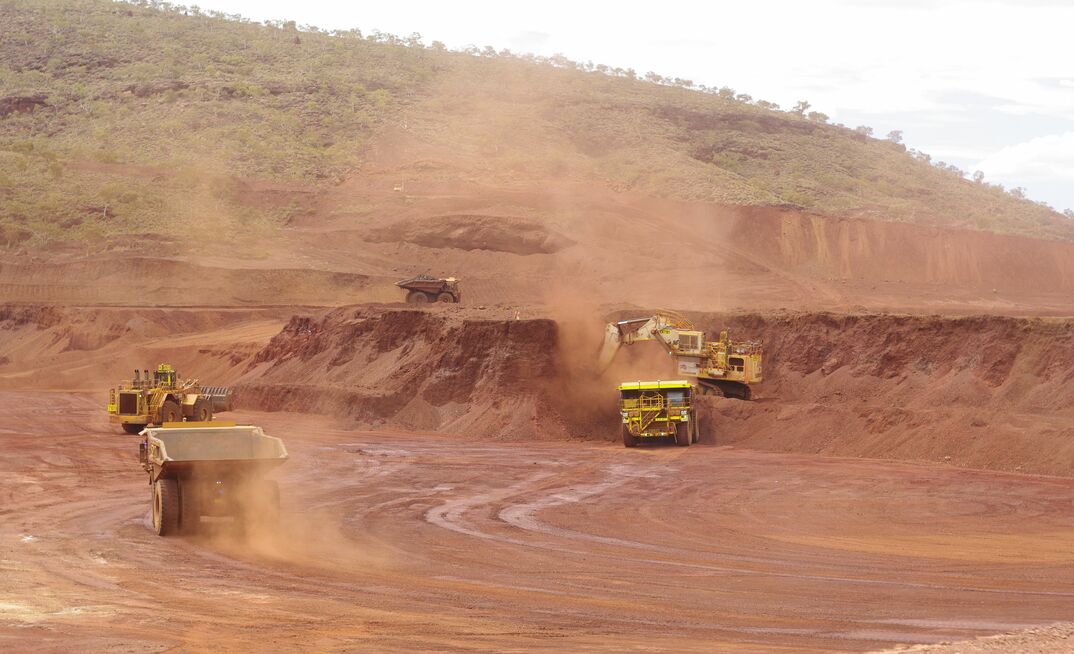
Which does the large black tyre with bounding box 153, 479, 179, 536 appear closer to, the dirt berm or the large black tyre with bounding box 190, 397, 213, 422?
the large black tyre with bounding box 190, 397, 213, 422

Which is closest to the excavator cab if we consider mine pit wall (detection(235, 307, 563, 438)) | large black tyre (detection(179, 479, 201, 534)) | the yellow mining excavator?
mine pit wall (detection(235, 307, 563, 438))

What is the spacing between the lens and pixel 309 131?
89.4 m

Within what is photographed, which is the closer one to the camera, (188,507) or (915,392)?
(188,507)

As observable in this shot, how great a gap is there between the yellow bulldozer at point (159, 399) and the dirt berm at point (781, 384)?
252 inches

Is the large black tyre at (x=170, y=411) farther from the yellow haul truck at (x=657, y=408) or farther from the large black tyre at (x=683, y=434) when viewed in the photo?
the large black tyre at (x=683, y=434)

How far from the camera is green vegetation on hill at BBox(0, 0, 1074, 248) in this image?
74.9 meters

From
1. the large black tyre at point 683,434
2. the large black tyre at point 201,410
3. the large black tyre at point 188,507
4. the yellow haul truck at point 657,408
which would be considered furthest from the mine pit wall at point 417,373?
the large black tyre at point 188,507

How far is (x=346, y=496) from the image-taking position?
79.7ft

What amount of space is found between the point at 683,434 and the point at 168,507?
17.6 metres

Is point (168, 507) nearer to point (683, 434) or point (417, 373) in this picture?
point (683, 434)

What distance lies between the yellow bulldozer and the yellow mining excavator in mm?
10911

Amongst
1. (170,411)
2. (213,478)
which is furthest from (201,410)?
(213,478)

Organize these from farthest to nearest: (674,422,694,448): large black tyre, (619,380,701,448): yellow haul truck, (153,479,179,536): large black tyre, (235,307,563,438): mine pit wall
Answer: (235,307,563,438): mine pit wall, (674,422,694,448): large black tyre, (619,380,701,448): yellow haul truck, (153,479,179,536): large black tyre

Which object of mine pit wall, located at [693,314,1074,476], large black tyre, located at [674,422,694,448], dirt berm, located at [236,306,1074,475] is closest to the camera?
mine pit wall, located at [693,314,1074,476]
